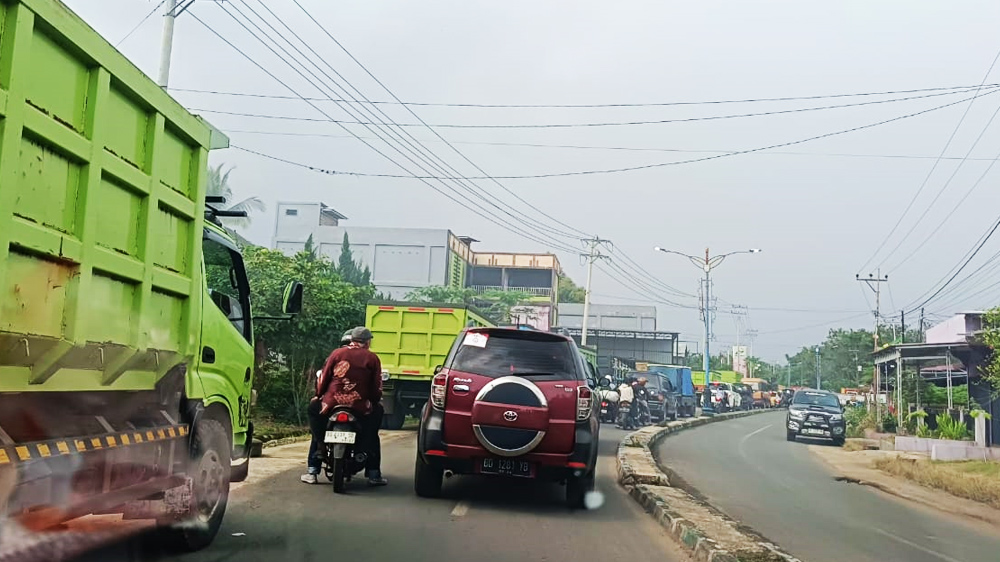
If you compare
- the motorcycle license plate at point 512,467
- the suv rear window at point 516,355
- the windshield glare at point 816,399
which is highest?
the suv rear window at point 516,355

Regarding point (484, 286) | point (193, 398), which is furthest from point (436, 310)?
point (484, 286)

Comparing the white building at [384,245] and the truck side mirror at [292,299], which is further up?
the white building at [384,245]

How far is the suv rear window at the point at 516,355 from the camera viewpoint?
28.0ft

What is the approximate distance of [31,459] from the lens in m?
A: 3.83

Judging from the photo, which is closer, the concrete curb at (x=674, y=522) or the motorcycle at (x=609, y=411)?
the concrete curb at (x=674, y=522)

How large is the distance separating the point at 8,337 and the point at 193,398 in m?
2.07

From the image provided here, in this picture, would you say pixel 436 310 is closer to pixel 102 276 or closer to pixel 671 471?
pixel 671 471

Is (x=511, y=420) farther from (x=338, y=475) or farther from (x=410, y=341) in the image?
(x=410, y=341)

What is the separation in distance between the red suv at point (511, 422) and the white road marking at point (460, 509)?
0.35m

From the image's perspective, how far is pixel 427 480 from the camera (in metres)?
8.65

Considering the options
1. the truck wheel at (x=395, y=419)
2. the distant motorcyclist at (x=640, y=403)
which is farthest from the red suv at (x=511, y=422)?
the distant motorcyclist at (x=640, y=403)

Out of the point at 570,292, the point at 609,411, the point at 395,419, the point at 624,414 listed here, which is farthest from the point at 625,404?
the point at 570,292

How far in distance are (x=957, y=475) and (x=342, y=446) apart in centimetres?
1110

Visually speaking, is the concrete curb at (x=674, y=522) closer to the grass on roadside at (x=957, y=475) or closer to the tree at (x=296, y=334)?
the grass on roadside at (x=957, y=475)
